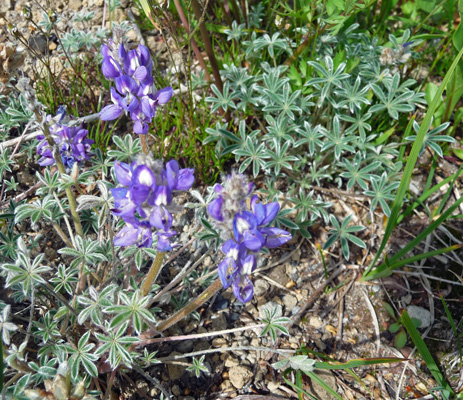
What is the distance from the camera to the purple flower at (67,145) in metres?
2.34

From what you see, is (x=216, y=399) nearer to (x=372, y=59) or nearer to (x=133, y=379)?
(x=133, y=379)

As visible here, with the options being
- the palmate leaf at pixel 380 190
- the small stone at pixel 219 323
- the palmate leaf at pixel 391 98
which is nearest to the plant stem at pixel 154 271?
the small stone at pixel 219 323

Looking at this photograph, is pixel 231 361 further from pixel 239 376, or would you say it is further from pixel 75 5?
pixel 75 5

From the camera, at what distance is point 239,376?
2482 mm

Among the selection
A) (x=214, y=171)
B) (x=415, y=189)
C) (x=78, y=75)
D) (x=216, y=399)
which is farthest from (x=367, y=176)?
(x=78, y=75)

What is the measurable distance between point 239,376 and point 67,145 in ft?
5.08

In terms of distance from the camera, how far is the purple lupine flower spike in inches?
59.3

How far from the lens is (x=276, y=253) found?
3016 millimetres

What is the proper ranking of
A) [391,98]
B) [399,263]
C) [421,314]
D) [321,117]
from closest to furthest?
[399,263] < [421,314] < [391,98] < [321,117]

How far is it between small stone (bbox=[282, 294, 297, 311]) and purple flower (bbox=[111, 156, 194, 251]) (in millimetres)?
A: 1295

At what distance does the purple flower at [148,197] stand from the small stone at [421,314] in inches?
72.6

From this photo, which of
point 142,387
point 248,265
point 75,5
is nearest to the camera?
point 248,265

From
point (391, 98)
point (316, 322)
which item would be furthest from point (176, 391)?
point (391, 98)

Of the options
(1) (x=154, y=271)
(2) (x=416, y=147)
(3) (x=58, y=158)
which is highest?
(3) (x=58, y=158)
